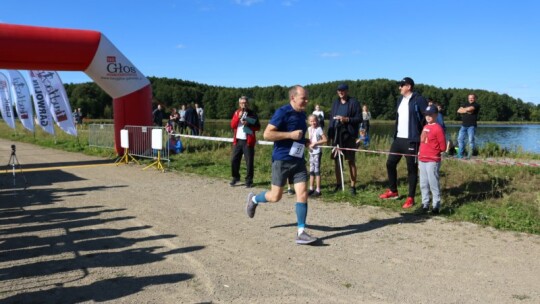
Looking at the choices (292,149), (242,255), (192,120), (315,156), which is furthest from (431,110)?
(192,120)

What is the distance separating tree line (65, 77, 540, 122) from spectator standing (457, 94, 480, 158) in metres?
28.9

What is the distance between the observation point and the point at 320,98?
78062mm

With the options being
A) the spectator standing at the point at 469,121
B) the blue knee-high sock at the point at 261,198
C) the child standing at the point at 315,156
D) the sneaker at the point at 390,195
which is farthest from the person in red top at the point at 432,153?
the spectator standing at the point at 469,121

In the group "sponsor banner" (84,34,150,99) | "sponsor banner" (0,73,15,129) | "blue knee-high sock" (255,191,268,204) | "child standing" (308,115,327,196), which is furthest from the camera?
"sponsor banner" (0,73,15,129)

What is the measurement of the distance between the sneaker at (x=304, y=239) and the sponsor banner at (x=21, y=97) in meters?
24.8

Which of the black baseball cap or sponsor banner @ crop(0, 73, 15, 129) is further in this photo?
sponsor banner @ crop(0, 73, 15, 129)

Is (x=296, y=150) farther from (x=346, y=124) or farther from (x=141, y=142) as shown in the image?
(x=141, y=142)

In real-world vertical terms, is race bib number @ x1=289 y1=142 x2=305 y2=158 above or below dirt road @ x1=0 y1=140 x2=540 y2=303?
above

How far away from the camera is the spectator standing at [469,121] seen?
1199 cm

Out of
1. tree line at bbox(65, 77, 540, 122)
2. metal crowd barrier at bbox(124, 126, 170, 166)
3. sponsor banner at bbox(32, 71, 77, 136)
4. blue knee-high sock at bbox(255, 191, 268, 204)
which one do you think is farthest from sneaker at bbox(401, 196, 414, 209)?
tree line at bbox(65, 77, 540, 122)

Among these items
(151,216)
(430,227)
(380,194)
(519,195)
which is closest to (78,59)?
(151,216)

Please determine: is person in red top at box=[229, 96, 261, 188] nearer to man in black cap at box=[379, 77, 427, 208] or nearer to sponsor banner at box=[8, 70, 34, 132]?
man in black cap at box=[379, 77, 427, 208]

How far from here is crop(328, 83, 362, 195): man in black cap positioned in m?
8.01

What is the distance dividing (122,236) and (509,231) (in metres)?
5.22
